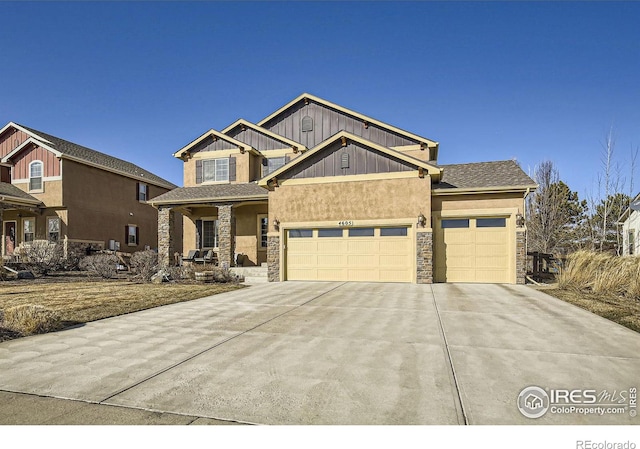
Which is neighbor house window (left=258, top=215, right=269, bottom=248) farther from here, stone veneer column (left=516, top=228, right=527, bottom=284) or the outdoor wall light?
stone veneer column (left=516, top=228, right=527, bottom=284)


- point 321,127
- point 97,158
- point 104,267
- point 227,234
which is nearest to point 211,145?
point 227,234

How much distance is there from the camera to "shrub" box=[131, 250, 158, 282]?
48.6 feet

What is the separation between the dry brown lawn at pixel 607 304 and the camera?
688 cm

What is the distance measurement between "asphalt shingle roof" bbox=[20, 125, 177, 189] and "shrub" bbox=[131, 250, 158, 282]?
9.94 meters

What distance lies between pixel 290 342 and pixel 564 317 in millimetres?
5891

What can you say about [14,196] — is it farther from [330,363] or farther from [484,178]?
[484,178]

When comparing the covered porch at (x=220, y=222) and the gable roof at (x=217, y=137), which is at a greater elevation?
the gable roof at (x=217, y=137)

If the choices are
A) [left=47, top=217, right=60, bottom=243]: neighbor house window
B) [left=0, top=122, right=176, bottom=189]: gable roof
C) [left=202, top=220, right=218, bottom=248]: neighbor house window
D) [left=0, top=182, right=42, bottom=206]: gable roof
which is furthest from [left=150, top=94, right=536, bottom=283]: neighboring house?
[left=0, top=182, right=42, bottom=206]: gable roof

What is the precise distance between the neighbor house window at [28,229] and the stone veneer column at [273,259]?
685 inches

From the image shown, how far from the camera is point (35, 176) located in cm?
2170

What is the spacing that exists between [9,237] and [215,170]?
626 inches

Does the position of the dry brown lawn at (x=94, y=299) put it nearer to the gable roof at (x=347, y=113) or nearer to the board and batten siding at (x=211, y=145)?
the board and batten siding at (x=211, y=145)

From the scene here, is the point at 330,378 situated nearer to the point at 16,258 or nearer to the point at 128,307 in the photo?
the point at 128,307

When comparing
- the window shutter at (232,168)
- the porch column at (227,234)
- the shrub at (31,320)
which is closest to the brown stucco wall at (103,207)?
the window shutter at (232,168)
